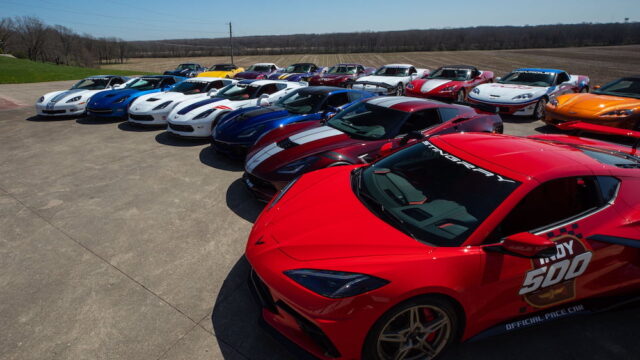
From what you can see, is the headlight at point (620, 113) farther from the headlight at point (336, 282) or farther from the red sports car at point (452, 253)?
the headlight at point (336, 282)

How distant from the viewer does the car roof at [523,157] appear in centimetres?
230

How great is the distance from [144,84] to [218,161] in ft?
20.6

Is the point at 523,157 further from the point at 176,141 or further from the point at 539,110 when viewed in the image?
the point at 539,110

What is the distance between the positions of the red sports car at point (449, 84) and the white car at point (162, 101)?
20.9 feet

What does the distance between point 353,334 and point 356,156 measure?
2657mm

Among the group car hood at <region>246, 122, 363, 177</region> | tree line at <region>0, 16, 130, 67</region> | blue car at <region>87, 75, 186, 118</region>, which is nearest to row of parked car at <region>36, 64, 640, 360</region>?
car hood at <region>246, 122, 363, 177</region>

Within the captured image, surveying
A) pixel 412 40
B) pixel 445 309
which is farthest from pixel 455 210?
pixel 412 40

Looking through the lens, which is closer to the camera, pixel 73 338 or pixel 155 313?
pixel 73 338

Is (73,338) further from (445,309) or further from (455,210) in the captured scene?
(455,210)

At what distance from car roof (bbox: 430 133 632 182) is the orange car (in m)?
5.18

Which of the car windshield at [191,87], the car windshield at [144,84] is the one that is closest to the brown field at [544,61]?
the car windshield at [191,87]

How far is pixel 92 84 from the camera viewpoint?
1097 cm

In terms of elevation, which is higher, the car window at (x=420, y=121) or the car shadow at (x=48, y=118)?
the car window at (x=420, y=121)

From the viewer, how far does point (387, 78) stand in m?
12.8
